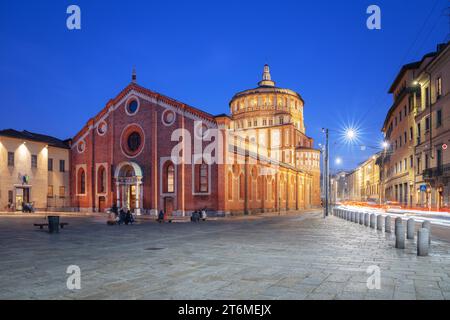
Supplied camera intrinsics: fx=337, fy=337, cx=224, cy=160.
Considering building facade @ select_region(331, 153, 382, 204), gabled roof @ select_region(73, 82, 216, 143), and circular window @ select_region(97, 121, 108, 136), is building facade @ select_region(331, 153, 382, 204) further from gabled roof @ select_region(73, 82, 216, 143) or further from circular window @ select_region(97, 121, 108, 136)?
circular window @ select_region(97, 121, 108, 136)

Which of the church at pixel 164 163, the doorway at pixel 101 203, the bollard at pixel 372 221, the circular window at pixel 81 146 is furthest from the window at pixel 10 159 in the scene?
the bollard at pixel 372 221

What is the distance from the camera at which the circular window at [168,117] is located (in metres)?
34.3

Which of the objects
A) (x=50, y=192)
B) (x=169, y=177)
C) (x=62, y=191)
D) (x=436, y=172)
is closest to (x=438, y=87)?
(x=436, y=172)

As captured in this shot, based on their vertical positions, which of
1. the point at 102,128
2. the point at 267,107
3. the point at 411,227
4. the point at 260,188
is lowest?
the point at 411,227

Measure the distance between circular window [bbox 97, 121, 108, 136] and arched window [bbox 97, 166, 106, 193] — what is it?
414cm

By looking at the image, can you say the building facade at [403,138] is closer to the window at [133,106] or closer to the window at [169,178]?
the window at [169,178]

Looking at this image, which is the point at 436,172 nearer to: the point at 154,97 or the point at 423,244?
the point at 423,244

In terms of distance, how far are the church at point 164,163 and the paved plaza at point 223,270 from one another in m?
19.5

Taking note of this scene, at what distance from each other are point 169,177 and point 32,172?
1934 cm

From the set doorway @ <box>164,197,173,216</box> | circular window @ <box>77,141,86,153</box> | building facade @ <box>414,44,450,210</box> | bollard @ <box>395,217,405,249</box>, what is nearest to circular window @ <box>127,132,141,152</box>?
doorway @ <box>164,197,173,216</box>

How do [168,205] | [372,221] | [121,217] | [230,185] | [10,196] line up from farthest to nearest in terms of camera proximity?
[10,196], [168,205], [230,185], [121,217], [372,221]

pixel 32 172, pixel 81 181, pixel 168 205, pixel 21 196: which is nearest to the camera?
pixel 168 205

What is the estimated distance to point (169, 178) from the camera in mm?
34781
